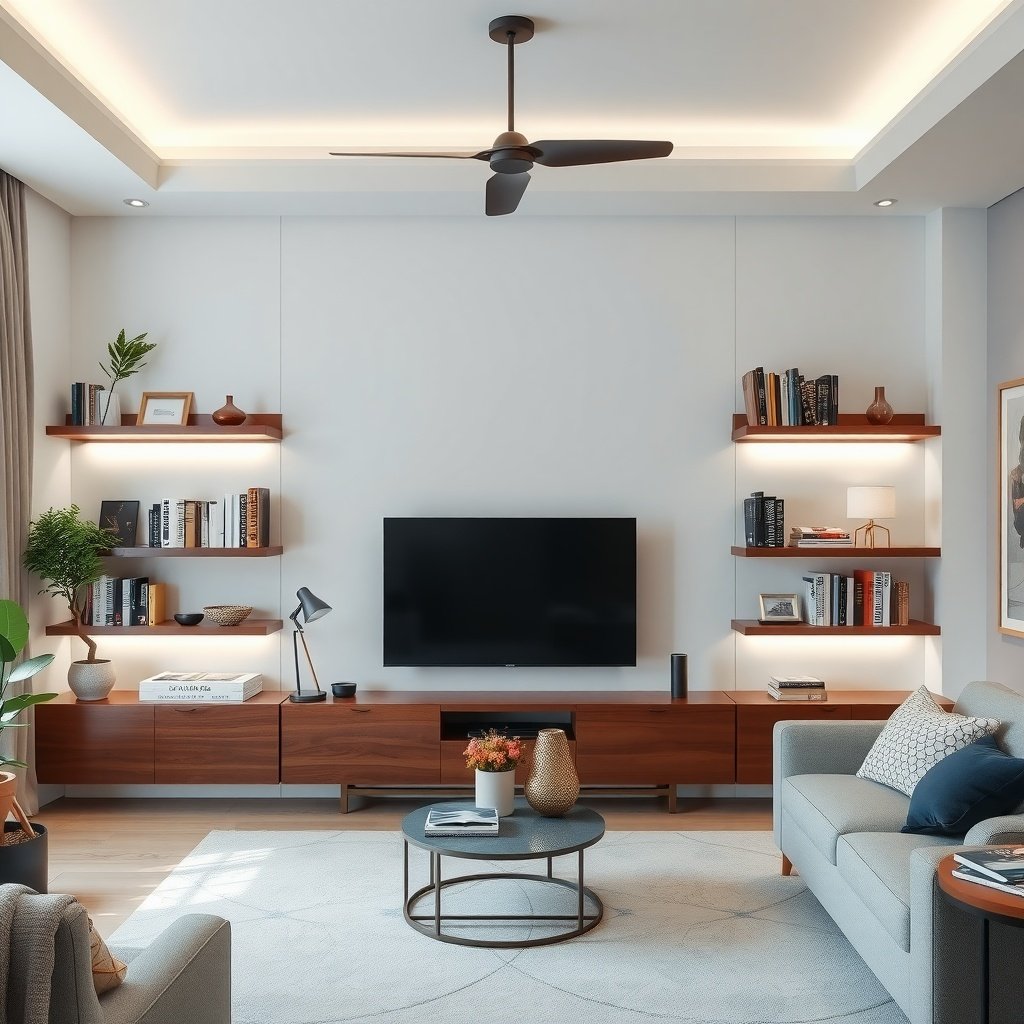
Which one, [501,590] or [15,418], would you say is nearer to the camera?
[15,418]

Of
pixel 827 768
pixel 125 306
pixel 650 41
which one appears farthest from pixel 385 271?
pixel 827 768

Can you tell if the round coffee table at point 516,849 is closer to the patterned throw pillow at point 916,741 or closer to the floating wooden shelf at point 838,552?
the patterned throw pillow at point 916,741

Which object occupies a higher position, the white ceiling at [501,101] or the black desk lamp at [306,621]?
the white ceiling at [501,101]

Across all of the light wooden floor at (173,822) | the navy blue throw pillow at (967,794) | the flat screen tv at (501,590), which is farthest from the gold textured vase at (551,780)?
the flat screen tv at (501,590)

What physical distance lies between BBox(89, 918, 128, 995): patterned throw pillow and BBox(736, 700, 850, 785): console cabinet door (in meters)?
3.25

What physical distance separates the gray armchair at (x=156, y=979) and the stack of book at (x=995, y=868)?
5.55 feet

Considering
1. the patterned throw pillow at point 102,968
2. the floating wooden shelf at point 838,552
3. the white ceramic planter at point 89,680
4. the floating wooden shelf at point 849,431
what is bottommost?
the patterned throw pillow at point 102,968

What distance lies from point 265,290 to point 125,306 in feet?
2.33

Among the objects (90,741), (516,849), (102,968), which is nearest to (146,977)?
(102,968)

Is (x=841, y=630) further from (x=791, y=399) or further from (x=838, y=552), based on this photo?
(x=791, y=399)

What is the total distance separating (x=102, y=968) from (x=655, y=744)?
3112mm

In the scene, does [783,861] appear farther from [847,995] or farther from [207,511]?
[207,511]

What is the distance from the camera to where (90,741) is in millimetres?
4539

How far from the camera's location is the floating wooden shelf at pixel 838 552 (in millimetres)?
4680
